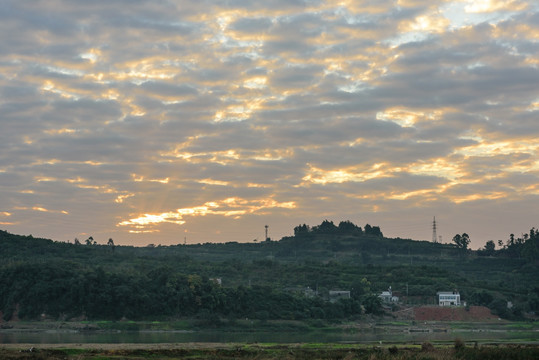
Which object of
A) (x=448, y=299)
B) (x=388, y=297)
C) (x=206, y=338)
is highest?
(x=388, y=297)

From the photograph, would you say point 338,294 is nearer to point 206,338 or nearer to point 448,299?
point 448,299

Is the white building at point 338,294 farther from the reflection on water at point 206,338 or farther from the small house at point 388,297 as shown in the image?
the reflection on water at point 206,338

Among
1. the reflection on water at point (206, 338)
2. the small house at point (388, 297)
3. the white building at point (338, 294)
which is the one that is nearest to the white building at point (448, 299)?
the small house at point (388, 297)

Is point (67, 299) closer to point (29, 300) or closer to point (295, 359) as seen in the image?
point (29, 300)

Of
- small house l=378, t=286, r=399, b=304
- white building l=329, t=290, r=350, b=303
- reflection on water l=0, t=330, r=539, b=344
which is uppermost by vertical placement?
white building l=329, t=290, r=350, b=303

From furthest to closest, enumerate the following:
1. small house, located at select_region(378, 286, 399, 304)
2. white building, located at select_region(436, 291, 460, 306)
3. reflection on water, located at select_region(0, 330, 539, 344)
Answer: small house, located at select_region(378, 286, 399, 304) < white building, located at select_region(436, 291, 460, 306) < reflection on water, located at select_region(0, 330, 539, 344)

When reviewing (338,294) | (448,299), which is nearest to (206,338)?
(338,294)

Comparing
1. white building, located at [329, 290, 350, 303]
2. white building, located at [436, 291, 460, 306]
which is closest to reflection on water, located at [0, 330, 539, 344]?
white building, located at [329, 290, 350, 303]

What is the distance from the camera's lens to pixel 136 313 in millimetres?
129125

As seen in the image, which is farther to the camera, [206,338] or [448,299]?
[448,299]

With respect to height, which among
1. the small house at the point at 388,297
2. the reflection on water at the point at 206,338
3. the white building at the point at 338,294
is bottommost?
the reflection on water at the point at 206,338

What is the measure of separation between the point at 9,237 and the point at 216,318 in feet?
328

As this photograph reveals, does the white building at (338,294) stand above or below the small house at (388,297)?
above

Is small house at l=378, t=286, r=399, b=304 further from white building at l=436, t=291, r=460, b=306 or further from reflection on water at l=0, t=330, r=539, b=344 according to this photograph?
reflection on water at l=0, t=330, r=539, b=344
